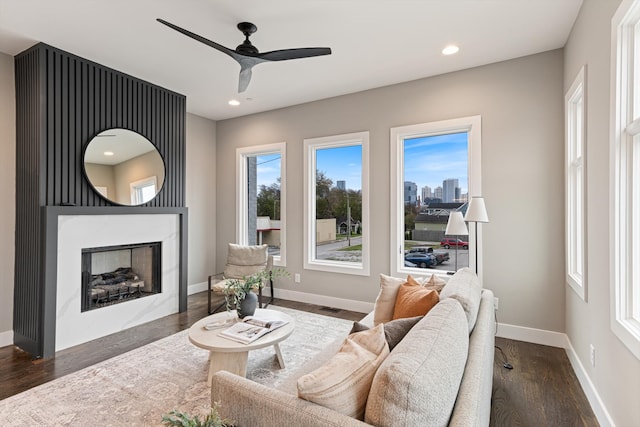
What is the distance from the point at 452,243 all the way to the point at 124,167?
3.94m

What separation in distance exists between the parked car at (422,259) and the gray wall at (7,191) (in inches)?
169

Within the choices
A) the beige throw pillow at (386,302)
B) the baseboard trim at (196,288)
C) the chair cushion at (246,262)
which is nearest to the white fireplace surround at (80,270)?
the chair cushion at (246,262)

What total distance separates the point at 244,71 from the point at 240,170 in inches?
108

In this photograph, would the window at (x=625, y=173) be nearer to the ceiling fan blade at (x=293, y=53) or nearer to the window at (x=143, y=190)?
the ceiling fan blade at (x=293, y=53)

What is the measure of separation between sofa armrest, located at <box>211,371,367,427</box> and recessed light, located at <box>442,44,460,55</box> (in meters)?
3.36

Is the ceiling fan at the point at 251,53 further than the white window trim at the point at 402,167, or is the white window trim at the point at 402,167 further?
the white window trim at the point at 402,167

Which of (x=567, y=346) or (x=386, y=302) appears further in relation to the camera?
(x=567, y=346)

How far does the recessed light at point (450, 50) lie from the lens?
3.25m

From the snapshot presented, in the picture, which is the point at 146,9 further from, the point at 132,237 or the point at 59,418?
the point at 59,418

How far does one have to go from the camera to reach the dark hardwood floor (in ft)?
7.32

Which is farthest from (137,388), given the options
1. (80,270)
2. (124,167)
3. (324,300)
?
(324,300)

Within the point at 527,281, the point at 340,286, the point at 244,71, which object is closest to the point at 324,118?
the point at 244,71

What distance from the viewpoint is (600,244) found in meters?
2.15

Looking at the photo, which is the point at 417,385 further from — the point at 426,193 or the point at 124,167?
the point at 124,167
